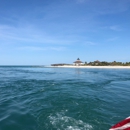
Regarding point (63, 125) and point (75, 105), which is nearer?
point (63, 125)

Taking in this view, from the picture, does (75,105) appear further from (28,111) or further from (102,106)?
(28,111)

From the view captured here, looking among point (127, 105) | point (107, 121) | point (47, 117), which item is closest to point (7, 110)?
point (47, 117)

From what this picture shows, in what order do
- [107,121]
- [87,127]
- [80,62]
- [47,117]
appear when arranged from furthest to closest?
[80,62], [47,117], [107,121], [87,127]

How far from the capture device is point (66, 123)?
26.8 feet

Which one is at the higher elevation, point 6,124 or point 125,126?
point 125,126

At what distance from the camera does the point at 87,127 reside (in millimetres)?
7766

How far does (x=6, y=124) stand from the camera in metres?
8.02

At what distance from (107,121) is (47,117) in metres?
3.64

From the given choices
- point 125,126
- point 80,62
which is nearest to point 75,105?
point 125,126

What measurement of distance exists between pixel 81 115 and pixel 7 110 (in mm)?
5204

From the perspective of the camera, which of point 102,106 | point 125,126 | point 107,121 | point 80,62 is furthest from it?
point 80,62

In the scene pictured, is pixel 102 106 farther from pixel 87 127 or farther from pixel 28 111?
pixel 28 111

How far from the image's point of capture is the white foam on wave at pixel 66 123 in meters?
7.68

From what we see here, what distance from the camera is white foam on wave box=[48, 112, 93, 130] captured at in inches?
302
